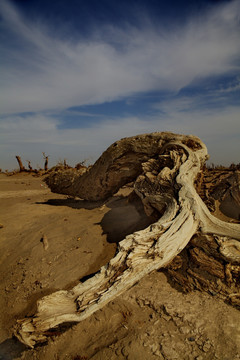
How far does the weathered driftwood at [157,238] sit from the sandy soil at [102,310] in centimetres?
23

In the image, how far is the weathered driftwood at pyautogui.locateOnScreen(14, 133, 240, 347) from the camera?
1857 mm

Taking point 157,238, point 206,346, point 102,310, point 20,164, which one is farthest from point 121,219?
point 20,164

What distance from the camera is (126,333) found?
1933 mm

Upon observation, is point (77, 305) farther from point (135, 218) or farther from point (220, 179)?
point (220, 179)

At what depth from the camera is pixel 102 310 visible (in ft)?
7.43

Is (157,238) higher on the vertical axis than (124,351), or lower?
higher

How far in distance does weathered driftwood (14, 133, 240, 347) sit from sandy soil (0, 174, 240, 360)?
23cm

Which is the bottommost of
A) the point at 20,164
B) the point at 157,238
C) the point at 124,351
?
the point at 20,164

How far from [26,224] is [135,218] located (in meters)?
2.51

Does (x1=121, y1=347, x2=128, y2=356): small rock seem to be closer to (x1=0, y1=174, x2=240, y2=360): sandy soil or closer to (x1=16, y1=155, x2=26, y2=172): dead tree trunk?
(x1=0, y1=174, x2=240, y2=360): sandy soil

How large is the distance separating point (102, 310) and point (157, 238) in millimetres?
1001

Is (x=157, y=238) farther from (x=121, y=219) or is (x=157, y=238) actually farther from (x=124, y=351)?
(x=121, y=219)

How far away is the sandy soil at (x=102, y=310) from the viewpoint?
176cm

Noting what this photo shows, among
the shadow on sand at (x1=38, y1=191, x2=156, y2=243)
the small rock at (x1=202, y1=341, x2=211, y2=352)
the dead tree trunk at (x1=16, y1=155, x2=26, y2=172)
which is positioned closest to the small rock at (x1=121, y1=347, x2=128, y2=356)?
the small rock at (x1=202, y1=341, x2=211, y2=352)
